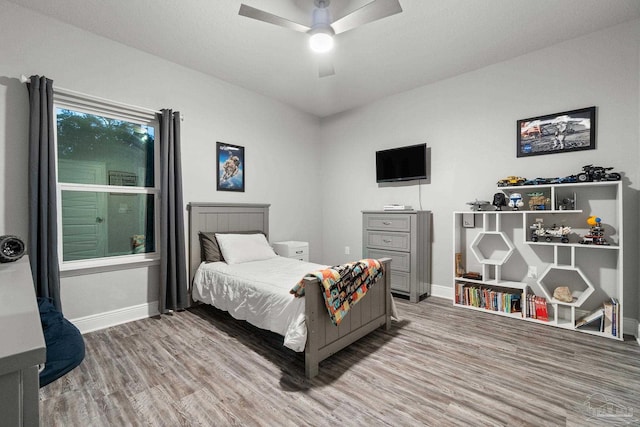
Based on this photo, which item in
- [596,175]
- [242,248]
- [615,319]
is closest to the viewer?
[615,319]

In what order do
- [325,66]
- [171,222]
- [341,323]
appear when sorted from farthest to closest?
1. [171,222]
2. [325,66]
3. [341,323]

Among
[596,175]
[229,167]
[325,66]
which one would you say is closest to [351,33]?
[325,66]

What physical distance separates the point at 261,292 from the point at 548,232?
2.86 metres

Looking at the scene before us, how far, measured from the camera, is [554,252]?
287 cm

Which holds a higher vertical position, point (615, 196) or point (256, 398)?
point (615, 196)

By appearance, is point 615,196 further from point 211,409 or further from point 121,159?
point 121,159

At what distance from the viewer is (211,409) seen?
1716mm

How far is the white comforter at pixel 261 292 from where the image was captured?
212 cm

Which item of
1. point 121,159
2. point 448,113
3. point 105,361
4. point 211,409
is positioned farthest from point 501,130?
point 105,361

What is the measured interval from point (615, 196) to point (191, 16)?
163 inches

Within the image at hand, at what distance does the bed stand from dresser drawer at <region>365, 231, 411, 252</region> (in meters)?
1.02

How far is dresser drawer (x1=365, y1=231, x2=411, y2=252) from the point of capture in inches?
147

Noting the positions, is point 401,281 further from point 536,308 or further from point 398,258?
point 536,308

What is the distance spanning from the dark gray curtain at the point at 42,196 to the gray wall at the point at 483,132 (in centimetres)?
358
